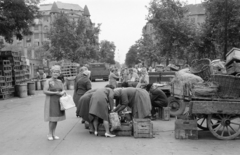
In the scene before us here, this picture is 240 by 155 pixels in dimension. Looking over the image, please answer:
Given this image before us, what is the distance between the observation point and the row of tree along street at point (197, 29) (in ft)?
48.9

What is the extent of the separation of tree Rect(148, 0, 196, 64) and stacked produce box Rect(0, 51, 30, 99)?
34.7ft

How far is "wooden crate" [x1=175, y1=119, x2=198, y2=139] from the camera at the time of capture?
23.4 feet

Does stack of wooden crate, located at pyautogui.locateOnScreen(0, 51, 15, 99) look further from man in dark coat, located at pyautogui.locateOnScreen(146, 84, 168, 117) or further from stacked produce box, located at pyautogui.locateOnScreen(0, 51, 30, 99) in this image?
man in dark coat, located at pyautogui.locateOnScreen(146, 84, 168, 117)

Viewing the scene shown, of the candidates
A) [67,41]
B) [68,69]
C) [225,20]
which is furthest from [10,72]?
[67,41]

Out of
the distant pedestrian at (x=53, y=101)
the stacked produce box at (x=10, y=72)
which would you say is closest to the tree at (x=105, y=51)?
the stacked produce box at (x=10, y=72)

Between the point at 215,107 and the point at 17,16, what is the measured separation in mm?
15046

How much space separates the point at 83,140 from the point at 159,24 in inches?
592

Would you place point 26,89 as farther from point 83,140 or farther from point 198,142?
point 198,142

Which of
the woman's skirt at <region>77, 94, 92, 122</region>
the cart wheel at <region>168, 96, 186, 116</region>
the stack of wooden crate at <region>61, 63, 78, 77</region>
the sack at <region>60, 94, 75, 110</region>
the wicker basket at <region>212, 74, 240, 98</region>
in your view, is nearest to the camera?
the sack at <region>60, 94, 75, 110</region>

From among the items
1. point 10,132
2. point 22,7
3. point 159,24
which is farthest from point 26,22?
point 10,132

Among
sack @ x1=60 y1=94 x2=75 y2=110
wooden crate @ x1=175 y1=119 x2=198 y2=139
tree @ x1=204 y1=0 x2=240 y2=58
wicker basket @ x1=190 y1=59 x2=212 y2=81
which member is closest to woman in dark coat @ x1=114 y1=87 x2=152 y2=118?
wooden crate @ x1=175 y1=119 x2=198 y2=139

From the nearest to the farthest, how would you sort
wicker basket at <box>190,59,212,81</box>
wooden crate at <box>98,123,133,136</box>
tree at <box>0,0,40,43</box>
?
wooden crate at <box>98,123,133,136</box>, wicker basket at <box>190,59,212,81</box>, tree at <box>0,0,40,43</box>

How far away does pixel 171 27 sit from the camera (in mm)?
20578

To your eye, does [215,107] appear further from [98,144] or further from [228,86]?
[98,144]
